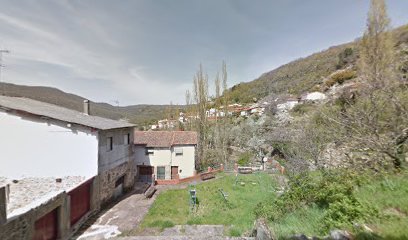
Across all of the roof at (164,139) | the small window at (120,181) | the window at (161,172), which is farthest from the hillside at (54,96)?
the window at (161,172)

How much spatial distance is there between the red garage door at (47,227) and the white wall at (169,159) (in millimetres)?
13811

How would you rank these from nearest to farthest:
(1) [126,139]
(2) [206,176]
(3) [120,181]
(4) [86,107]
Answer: (3) [120,181], (1) [126,139], (4) [86,107], (2) [206,176]

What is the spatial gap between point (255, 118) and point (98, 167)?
30508mm

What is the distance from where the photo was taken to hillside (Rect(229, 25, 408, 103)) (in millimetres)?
45300

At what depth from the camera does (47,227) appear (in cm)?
876

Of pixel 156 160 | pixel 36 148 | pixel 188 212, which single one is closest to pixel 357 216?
pixel 188 212

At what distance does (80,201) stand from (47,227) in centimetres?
296

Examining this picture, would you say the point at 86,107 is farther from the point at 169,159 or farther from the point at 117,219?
the point at 117,219

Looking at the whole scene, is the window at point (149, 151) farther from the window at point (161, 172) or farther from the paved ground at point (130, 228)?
the paved ground at point (130, 228)

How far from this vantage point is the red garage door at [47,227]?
26.3 feet

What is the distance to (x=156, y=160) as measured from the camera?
23250 millimetres

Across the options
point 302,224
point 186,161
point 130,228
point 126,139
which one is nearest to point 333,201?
point 302,224

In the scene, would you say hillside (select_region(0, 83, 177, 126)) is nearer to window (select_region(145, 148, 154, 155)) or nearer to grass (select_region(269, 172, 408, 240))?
window (select_region(145, 148, 154, 155))

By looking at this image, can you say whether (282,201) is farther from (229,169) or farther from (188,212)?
(229,169)
